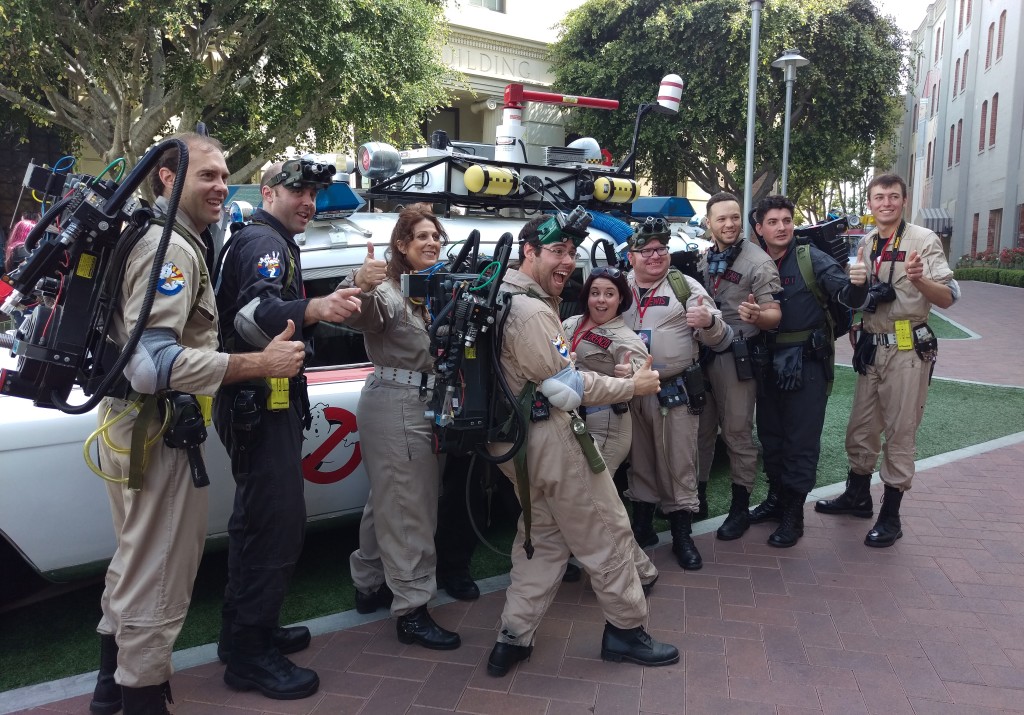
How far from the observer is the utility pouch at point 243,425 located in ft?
8.83

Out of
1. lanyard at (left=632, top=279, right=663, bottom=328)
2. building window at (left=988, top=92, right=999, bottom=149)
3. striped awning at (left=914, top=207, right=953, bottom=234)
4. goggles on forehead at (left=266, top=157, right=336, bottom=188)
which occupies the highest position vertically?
building window at (left=988, top=92, right=999, bottom=149)

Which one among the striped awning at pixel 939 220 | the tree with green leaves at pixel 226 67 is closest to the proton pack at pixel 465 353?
the tree with green leaves at pixel 226 67

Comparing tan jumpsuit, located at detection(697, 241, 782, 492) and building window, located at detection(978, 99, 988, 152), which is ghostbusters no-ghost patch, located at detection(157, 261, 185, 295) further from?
building window, located at detection(978, 99, 988, 152)

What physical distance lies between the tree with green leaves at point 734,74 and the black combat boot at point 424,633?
16774 millimetres

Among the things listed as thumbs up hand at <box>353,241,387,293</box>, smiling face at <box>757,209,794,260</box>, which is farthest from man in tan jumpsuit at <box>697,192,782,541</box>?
thumbs up hand at <box>353,241,387,293</box>

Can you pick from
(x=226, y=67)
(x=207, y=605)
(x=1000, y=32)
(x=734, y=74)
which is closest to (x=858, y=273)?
(x=207, y=605)

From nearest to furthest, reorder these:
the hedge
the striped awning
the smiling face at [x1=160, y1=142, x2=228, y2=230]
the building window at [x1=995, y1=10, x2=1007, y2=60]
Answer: the smiling face at [x1=160, y1=142, x2=228, y2=230] → the hedge → the building window at [x1=995, y1=10, x2=1007, y2=60] → the striped awning

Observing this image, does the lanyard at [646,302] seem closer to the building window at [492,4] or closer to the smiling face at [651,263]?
the smiling face at [651,263]

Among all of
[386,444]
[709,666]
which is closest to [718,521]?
[709,666]

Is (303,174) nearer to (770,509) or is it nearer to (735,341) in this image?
(735,341)

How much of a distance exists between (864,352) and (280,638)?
3.54 m

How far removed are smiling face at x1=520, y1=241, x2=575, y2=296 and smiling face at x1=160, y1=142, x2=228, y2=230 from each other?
1.17m

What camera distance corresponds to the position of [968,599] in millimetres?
3732

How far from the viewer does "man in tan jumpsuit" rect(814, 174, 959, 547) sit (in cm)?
431
